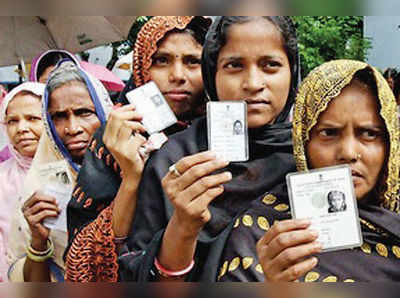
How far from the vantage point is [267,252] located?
3.93 ft

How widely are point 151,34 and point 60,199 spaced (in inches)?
22.6

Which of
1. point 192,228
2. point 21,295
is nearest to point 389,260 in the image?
point 192,228

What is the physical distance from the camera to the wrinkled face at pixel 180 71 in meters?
1.55

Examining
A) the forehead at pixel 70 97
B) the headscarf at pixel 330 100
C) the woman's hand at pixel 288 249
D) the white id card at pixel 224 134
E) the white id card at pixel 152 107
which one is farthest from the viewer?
the forehead at pixel 70 97

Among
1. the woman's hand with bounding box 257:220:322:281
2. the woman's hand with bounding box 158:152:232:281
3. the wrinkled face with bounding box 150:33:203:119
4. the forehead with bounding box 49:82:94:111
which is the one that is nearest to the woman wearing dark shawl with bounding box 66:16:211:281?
the wrinkled face with bounding box 150:33:203:119

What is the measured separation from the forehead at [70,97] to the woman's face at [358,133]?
71 centimetres

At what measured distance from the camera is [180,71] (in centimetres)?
154

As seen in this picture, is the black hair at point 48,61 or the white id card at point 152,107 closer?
the white id card at point 152,107

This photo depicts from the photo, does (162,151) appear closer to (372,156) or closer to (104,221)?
(104,221)

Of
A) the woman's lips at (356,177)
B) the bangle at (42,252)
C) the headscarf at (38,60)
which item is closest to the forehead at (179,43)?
the headscarf at (38,60)

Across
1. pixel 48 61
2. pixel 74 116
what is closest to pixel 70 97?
pixel 74 116

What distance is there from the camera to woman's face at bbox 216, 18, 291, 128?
4.66 feet

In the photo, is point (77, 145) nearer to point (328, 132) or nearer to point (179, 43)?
point (179, 43)

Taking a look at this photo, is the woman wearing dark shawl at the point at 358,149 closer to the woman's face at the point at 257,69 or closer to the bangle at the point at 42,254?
the woman's face at the point at 257,69
